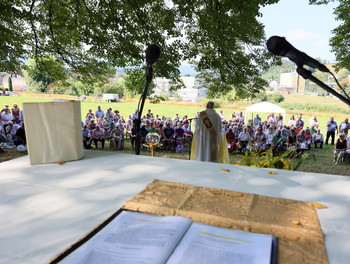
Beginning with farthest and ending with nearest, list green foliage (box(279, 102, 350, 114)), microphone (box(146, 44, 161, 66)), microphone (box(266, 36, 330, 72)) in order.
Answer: green foliage (box(279, 102, 350, 114)) < microphone (box(146, 44, 161, 66)) < microphone (box(266, 36, 330, 72))

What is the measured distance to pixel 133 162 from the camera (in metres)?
1.80

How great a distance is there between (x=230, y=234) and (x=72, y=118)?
131 centimetres

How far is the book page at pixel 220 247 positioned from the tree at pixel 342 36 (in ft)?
29.0

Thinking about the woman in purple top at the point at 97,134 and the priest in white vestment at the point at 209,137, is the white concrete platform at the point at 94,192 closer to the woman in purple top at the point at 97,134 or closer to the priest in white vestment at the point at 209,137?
the priest in white vestment at the point at 209,137

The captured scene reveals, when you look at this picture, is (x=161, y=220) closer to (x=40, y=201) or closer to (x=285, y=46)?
(x=40, y=201)

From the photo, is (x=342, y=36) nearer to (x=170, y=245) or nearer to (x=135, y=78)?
(x=135, y=78)

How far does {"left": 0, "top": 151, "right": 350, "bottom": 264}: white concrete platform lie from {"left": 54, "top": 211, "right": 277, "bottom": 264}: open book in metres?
0.11

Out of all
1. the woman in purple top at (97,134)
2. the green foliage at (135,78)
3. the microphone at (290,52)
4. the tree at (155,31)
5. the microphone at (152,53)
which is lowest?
the woman in purple top at (97,134)

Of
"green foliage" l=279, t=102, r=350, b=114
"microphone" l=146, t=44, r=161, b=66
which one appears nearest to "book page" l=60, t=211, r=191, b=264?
"microphone" l=146, t=44, r=161, b=66

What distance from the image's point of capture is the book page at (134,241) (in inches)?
28.8

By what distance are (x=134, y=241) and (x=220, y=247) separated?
0.27 metres

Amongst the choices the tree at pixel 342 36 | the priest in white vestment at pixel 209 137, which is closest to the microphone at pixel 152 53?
the priest in white vestment at pixel 209 137

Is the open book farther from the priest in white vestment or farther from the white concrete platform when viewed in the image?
the priest in white vestment

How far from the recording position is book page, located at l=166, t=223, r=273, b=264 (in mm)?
737
